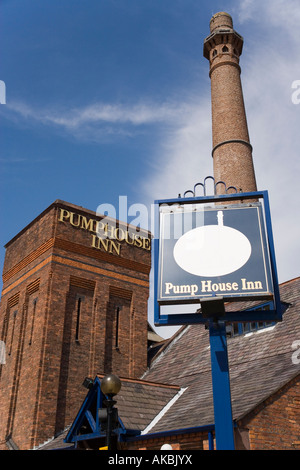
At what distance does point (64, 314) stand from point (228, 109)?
15.2 metres

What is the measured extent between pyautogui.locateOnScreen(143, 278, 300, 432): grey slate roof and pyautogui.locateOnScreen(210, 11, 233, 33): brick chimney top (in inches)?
793

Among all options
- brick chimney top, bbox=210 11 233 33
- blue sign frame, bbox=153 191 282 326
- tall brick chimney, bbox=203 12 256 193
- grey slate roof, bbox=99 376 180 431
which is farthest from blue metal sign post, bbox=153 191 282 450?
brick chimney top, bbox=210 11 233 33

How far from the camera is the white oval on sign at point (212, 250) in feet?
26.2

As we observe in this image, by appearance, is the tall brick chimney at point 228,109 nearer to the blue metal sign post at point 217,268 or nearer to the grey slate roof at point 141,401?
the grey slate roof at point 141,401

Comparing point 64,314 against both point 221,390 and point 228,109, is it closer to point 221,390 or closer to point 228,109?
point 221,390

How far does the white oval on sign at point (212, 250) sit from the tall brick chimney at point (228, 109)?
55.1 feet

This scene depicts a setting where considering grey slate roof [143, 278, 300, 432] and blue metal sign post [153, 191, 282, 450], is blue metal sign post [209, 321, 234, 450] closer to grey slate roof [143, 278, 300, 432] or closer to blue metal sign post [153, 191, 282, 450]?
blue metal sign post [153, 191, 282, 450]

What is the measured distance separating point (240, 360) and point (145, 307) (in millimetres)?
7957

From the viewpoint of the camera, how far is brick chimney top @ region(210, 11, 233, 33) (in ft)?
105

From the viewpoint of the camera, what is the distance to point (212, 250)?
8.18 metres

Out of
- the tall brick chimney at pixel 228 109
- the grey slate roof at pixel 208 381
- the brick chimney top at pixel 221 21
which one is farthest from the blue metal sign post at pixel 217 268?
the brick chimney top at pixel 221 21

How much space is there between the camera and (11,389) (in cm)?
1992

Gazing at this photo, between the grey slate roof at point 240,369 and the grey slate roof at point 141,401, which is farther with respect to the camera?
the grey slate roof at point 141,401
